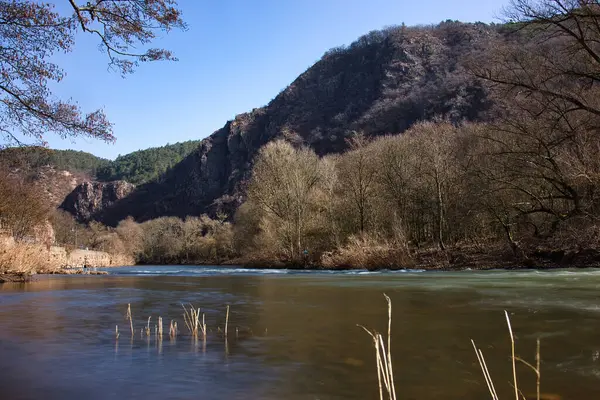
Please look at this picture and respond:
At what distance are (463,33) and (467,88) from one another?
47.2 metres

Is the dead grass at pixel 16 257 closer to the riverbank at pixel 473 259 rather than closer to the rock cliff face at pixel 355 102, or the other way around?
the riverbank at pixel 473 259

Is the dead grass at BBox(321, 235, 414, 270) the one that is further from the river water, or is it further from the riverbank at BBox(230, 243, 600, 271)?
the river water

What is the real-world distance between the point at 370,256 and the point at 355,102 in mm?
115913

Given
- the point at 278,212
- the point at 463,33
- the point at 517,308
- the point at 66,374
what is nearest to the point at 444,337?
the point at 517,308

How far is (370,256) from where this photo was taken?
3434cm

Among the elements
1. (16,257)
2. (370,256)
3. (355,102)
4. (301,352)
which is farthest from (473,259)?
(355,102)

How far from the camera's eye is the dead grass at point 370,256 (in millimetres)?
33438

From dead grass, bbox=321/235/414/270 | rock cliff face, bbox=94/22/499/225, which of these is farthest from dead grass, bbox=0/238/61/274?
rock cliff face, bbox=94/22/499/225

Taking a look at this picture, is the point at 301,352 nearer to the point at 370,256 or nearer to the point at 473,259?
the point at 370,256

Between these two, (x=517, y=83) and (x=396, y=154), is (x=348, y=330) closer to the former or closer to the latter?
(x=517, y=83)

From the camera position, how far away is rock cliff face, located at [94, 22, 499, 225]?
114562 millimetres

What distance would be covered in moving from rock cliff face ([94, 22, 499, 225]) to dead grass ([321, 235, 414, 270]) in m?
56.7

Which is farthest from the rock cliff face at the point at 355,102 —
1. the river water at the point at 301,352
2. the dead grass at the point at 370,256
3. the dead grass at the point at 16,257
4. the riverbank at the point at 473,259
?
the river water at the point at 301,352

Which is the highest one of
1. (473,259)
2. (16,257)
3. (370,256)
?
(16,257)
